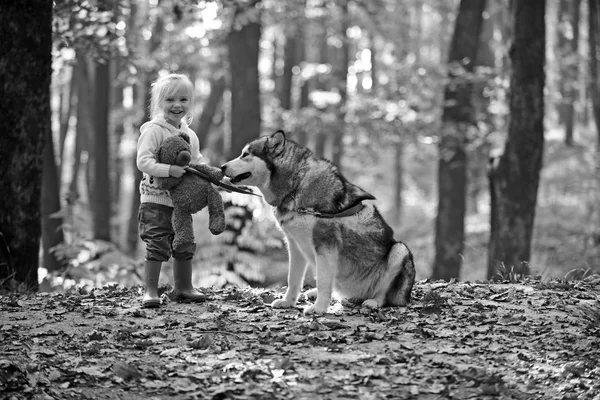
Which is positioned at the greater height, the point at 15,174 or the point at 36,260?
the point at 15,174

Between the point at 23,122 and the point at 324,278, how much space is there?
444 cm

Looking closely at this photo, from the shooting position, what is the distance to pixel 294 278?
6.97 meters

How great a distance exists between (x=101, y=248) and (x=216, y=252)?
191cm

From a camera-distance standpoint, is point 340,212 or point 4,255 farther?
point 4,255

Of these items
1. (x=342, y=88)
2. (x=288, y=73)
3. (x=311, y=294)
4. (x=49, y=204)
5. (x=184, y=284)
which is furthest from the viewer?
(x=288, y=73)

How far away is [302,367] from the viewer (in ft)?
17.1

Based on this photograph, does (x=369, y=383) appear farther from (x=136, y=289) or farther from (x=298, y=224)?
(x=136, y=289)

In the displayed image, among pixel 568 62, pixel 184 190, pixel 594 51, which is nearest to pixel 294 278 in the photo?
pixel 184 190

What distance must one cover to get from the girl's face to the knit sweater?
79mm

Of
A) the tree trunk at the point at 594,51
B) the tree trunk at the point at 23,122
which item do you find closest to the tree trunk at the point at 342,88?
the tree trunk at the point at 594,51

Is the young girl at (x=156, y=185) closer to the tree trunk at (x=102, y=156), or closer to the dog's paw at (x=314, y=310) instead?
the dog's paw at (x=314, y=310)

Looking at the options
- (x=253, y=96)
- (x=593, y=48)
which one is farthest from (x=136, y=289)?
(x=593, y=48)

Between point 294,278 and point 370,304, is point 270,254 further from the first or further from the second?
point 370,304

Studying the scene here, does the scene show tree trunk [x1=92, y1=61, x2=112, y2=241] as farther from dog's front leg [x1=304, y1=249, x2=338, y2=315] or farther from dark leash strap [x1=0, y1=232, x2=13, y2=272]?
dog's front leg [x1=304, y1=249, x2=338, y2=315]
